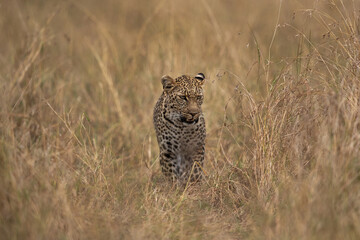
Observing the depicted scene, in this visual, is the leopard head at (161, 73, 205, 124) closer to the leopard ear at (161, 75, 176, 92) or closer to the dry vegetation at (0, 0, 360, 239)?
the leopard ear at (161, 75, 176, 92)

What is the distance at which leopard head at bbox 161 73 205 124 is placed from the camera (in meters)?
6.44

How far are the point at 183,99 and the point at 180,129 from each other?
0.40m

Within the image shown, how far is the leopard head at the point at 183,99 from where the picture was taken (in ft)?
21.1

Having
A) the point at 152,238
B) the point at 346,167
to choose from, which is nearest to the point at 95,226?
the point at 152,238

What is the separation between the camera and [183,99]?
21.4ft

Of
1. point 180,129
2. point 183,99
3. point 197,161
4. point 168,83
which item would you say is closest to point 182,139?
point 180,129

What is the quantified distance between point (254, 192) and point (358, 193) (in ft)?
4.39

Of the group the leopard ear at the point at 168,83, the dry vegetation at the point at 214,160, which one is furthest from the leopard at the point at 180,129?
the dry vegetation at the point at 214,160

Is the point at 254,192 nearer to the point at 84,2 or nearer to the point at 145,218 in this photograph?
the point at 145,218

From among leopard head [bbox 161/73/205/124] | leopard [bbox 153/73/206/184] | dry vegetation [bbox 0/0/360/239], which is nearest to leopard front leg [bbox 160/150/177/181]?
leopard [bbox 153/73/206/184]

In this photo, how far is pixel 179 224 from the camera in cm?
521

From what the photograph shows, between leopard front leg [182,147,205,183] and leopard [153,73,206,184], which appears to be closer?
leopard [153,73,206,184]

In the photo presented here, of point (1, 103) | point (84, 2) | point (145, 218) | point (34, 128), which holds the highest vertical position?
point (84, 2)

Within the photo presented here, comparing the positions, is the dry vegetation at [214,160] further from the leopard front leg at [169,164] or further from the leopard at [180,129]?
the leopard at [180,129]
